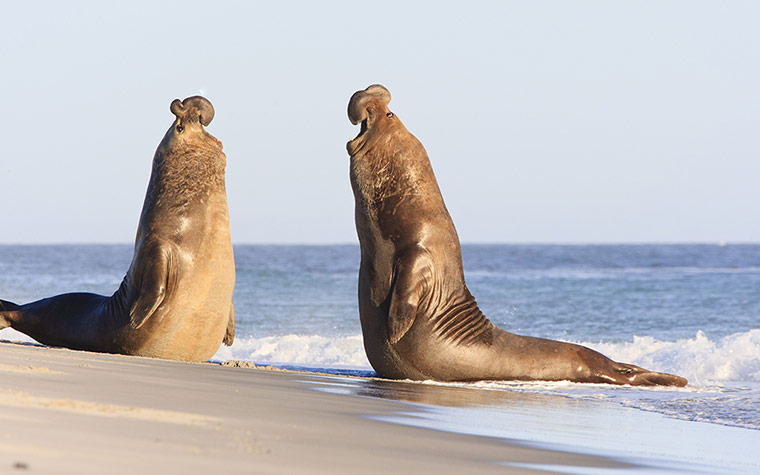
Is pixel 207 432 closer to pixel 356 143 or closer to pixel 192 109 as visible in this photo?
pixel 356 143

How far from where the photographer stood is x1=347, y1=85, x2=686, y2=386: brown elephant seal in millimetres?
7921

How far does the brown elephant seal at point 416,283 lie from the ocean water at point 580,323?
28cm

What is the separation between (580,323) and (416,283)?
963 cm

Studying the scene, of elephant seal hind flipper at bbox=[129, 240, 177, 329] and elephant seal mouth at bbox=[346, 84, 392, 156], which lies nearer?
elephant seal hind flipper at bbox=[129, 240, 177, 329]

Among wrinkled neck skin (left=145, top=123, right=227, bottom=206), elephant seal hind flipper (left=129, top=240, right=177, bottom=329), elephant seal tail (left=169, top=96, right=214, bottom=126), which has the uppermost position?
elephant seal tail (left=169, top=96, right=214, bottom=126)

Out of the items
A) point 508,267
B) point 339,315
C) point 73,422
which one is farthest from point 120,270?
point 73,422

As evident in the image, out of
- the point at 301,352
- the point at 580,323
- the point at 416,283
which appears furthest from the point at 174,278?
the point at 580,323

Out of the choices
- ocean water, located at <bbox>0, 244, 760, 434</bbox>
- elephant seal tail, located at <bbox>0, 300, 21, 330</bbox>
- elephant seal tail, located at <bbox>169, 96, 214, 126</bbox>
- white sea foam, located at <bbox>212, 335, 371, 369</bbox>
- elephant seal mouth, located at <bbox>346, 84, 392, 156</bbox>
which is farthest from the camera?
white sea foam, located at <bbox>212, 335, 371, 369</bbox>

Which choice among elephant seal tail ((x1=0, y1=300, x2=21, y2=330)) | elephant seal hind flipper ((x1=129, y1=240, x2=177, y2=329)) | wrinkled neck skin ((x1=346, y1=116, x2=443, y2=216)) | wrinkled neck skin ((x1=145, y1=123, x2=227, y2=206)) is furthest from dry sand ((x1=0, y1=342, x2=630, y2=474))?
elephant seal tail ((x1=0, y1=300, x2=21, y2=330))

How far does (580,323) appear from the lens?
55.3 feet

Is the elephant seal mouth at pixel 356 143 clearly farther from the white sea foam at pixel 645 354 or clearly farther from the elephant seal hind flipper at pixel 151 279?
the white sea foam at pixel 645 354

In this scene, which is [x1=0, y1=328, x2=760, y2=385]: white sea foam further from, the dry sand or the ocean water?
the dry sand

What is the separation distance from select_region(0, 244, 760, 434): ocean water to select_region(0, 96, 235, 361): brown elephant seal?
1.32 metres

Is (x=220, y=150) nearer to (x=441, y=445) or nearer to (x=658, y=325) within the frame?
(x=441, y=445)
